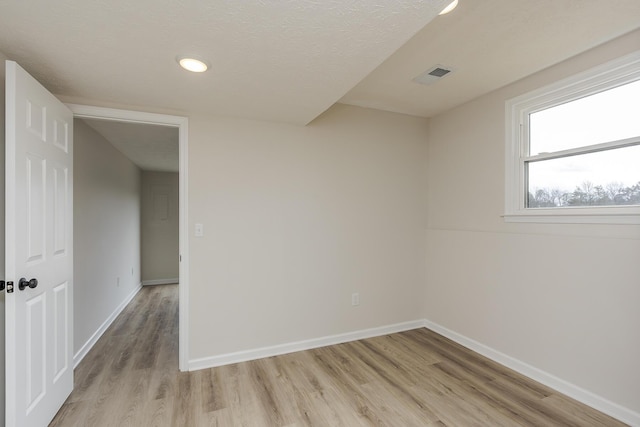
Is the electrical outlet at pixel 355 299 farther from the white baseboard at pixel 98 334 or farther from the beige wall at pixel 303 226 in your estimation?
the white baseboard at pixel 98 334

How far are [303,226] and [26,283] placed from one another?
1951mm

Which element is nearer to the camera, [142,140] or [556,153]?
[556,153]

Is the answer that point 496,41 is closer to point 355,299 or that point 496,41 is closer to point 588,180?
point 588,180

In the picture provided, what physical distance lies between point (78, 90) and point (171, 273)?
4617mm

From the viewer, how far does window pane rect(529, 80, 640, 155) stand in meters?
1.94

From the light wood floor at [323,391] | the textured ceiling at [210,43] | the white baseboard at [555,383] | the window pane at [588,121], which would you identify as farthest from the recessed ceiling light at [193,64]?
the white baseboard at [555,383]

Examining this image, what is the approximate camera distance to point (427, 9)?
50.2 inches

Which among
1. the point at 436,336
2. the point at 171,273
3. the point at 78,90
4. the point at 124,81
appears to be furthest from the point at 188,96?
the point at 171,273

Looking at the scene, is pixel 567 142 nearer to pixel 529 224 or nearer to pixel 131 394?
pixel 529 224

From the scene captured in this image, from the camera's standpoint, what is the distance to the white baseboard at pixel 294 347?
2.58m

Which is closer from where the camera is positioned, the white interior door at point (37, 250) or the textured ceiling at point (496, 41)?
the white interior door at point (37, 250)

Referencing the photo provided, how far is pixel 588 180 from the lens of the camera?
2.15 meters

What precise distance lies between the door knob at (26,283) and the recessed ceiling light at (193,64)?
1.44 metres

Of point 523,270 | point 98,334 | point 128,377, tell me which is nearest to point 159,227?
point 98,334
